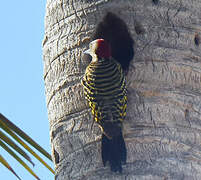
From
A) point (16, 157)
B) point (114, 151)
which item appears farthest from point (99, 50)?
point (16, 157)

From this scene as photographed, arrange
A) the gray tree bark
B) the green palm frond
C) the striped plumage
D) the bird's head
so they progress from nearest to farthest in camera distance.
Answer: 1. the green palm frond
2. the gray tree bark
3. the striped plumage
4. the bird's head

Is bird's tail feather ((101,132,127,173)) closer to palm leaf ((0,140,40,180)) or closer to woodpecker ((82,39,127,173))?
woodpecker ((82,39,127,173))

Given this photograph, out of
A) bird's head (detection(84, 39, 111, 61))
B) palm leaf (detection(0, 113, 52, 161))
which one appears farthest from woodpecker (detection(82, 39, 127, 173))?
palm leaf (detection(0, 113, 52, 161))

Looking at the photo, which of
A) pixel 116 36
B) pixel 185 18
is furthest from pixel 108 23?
pixel 185 18

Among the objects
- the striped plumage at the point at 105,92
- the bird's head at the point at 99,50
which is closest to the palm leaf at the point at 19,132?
the striped plumage at the point at 105,92

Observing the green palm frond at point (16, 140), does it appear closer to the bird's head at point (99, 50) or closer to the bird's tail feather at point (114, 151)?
the bird's tail feather at point (114, 151)

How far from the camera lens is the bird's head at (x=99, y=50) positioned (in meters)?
3.88

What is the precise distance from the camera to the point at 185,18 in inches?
157

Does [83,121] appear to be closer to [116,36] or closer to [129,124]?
[129,124]

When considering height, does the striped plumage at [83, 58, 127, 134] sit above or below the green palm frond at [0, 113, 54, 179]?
above

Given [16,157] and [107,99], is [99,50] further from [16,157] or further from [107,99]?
[16,157]

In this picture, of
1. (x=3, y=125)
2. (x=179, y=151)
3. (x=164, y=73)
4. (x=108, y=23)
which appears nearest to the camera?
(x=3, y=125)

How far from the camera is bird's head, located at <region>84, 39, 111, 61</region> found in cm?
388

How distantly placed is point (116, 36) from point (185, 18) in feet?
1.78
